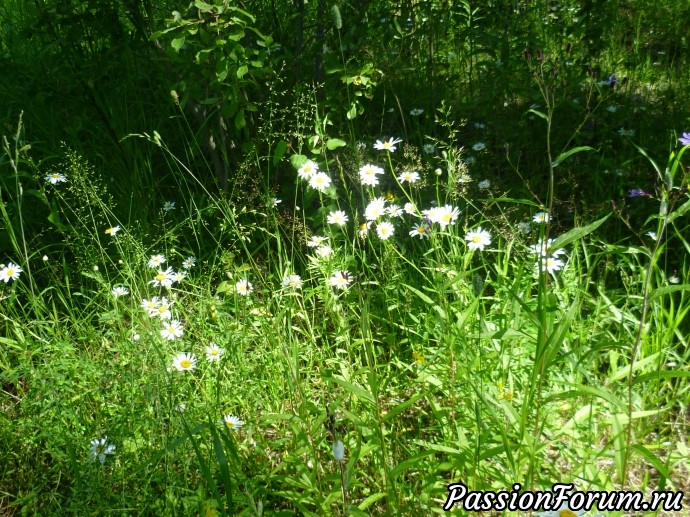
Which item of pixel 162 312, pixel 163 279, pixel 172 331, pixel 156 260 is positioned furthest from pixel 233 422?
pixel 156 260

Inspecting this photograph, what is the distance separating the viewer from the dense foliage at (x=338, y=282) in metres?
1.62

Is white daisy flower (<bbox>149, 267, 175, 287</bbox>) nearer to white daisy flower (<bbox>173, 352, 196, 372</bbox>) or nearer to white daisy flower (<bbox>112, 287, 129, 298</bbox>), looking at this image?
white daisy flower (<bbox>112, 287, 129, 298</bbox>)

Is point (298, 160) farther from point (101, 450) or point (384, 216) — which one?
point (101, 450)

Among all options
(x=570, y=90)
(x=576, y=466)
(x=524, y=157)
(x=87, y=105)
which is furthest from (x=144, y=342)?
(x=570, y=90)

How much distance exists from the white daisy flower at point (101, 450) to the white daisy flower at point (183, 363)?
29 centimetres

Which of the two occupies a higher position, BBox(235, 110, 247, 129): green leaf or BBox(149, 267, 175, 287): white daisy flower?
BBox(235, 110, 247, 129): green leaf

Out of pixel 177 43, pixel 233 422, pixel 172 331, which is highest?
pixel 177 43

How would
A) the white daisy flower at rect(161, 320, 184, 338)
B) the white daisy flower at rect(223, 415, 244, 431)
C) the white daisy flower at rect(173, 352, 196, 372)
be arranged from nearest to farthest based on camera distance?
the white daisy flower at rect(223, 415, 244, 431) → the white daisy flower at rect(173, 352, 196, 372) → the white daisy flower at rect(161, 320, 184, 338)

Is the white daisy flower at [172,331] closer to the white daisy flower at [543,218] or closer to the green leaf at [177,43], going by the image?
the green leaf at [177,43]

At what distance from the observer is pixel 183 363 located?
1997mm

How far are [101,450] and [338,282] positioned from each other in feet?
2.77

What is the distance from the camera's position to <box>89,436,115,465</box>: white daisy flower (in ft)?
5.55

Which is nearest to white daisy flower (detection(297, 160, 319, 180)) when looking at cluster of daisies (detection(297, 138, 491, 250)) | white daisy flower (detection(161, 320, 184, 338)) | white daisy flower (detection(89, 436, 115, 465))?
cluster of daisies (detection(297, 138, 491, 250))

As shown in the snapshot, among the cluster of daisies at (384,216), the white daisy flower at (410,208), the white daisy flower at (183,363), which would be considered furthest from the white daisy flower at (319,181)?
the white daisy flower at (183,363)
